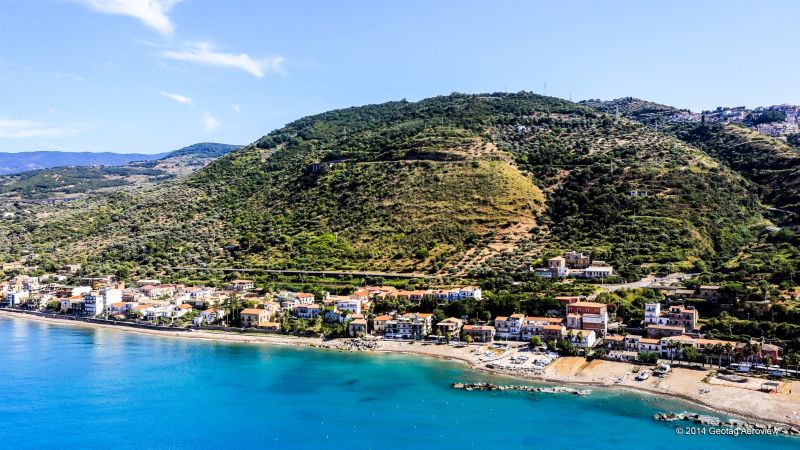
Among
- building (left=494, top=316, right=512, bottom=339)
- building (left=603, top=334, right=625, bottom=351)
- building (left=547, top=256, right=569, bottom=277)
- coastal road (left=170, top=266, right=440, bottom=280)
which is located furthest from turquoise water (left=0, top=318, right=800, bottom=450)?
building (left=547, top=256, right=569, bottom=277)

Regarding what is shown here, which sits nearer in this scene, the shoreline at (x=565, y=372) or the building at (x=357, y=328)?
the shoreline at (x=565, y=372)

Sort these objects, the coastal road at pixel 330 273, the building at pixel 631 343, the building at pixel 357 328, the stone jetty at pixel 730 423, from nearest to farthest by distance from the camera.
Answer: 1. the stone jetty at pixel 730 423
2. the building at pixel 631 343
3. the building at pixel 357 328
4. the coastal road at pixel 330 273

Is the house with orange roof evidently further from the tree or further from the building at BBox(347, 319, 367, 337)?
the tree

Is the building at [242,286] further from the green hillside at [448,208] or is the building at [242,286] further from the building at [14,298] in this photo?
the building at [14,298]

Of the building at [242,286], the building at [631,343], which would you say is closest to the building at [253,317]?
the building at [242,286]

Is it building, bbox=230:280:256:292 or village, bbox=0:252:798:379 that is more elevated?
building, bbox=230:280:256:292

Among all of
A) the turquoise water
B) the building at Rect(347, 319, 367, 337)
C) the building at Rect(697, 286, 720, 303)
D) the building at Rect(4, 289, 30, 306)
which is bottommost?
the turquoise water
